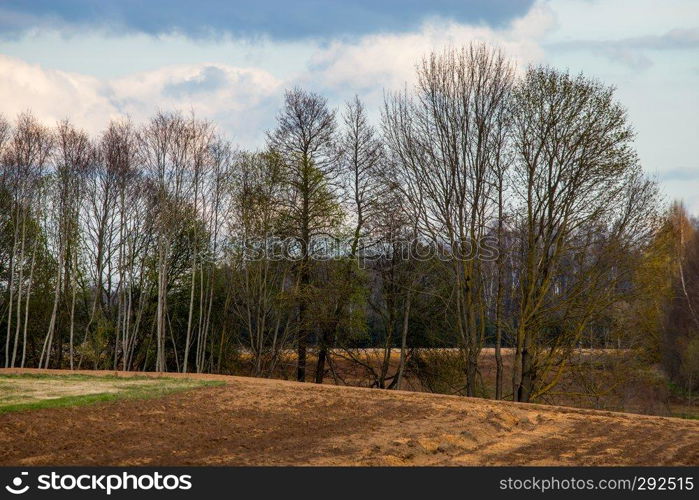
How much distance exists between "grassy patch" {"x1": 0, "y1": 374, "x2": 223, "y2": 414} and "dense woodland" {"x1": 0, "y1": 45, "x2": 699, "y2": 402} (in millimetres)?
7399

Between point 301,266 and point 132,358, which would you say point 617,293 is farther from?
point 132,358

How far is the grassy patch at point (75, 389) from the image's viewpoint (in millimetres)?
12836

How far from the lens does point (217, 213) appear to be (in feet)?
95.7

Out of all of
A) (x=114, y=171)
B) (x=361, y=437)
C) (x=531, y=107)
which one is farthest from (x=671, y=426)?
(x=114, y=171)

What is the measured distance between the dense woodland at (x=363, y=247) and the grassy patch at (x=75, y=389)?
7399 mm

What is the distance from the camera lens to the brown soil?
29.8ft

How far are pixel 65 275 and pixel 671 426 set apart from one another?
27.0m
